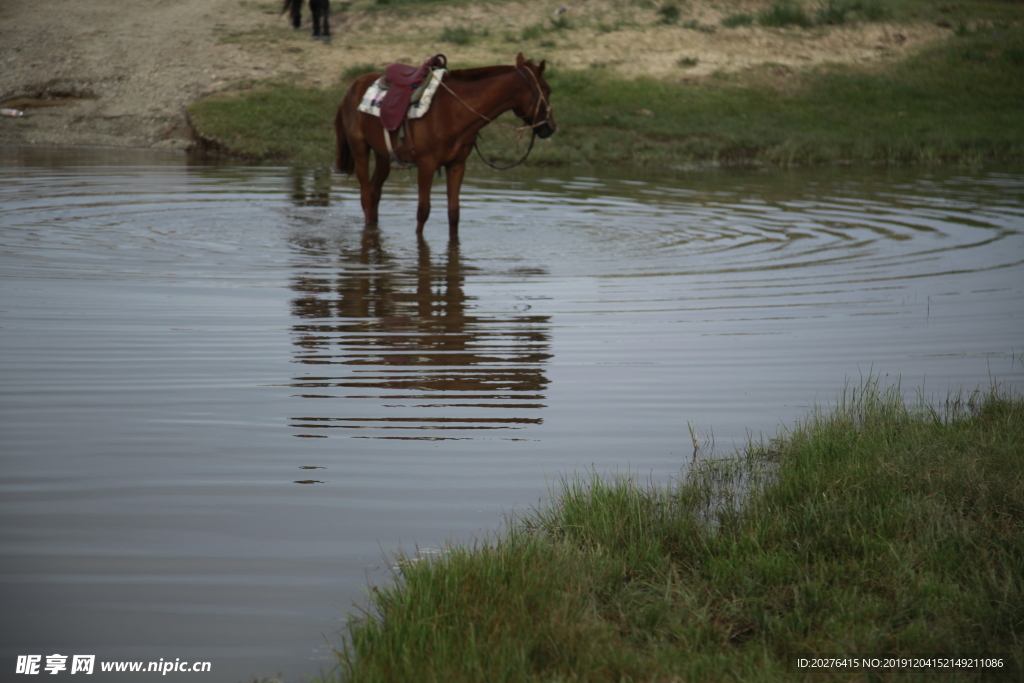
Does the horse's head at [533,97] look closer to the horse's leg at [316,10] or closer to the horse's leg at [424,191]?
the horse's leg at [424,191]

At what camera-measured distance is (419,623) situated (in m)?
2.85

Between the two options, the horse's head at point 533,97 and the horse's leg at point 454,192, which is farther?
the horse's leg at point 454,192

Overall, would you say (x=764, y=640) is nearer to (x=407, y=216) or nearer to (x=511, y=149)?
(x=407, y=216)

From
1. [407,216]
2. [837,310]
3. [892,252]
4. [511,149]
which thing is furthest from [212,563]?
[511,149]

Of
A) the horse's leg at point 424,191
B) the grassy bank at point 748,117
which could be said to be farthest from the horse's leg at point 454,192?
the grassy bank at point 748,117

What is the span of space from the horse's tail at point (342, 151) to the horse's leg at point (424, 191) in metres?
1.93

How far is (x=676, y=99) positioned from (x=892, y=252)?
58.9ft

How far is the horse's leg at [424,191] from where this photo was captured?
39.3ft

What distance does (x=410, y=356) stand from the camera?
644 centimetres

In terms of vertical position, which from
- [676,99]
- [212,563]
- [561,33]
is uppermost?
[561,33]

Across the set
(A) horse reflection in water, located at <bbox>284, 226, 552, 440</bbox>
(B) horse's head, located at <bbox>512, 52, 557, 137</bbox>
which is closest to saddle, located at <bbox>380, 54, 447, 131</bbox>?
(B) horse's head, located at <bbox>512, 52, 557, 137</bbox>

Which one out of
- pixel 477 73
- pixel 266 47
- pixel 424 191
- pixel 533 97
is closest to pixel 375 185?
pixel 424 191

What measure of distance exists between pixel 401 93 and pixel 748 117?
18.1 m

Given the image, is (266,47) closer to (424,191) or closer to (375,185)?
(375,185)
